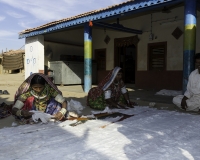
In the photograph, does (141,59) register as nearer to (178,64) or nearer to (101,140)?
(178,64)

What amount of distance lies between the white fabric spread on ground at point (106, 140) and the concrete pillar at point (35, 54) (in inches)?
282

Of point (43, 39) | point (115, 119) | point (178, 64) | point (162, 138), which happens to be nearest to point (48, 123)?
point (115, 119)

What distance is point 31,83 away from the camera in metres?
3.58

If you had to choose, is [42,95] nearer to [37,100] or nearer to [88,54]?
[37,100]

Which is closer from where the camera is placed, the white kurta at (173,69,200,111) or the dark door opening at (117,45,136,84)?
the white kurta at (173,69,200,111)

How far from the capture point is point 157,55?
897 centimetres

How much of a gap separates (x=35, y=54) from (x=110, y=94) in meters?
6.68

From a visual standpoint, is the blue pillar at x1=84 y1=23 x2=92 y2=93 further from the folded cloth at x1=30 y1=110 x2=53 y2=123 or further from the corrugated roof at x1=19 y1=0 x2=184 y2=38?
the folded cloth at x1=30 y1=110 x2=53 y2=123

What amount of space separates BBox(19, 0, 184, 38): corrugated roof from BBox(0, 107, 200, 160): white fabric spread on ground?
364cm

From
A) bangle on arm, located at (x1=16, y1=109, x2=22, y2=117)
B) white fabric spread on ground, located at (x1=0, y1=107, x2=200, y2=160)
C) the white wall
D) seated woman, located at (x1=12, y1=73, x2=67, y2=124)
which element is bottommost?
white fabric spread on ground, located at (x1=0, y1=107, x2=200, y2=160)

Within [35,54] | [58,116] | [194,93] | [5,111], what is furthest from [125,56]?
[58,116]

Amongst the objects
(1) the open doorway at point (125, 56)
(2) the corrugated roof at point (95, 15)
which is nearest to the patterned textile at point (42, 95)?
(2) the corrugated roof at point (95, 15)

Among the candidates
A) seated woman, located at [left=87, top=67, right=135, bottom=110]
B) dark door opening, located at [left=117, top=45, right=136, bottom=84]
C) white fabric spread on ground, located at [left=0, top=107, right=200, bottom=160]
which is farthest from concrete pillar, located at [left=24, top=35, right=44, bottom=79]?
white fabric spread on ground, located at [left=0, top=107, right=200, bottom=160]

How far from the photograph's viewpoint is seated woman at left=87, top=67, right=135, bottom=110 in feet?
15.4
